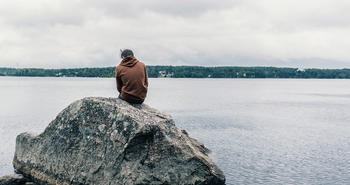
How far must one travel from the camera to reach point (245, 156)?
61.3 feet

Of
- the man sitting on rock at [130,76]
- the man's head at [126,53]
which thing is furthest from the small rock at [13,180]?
the man's head at [126,53]

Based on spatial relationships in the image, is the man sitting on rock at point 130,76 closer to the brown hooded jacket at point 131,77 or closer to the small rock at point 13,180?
the brown hooded jacket at point 131,77

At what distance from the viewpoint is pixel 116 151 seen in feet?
33.7

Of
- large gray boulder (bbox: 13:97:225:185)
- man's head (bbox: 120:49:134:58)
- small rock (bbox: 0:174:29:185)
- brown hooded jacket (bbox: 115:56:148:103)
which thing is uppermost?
man's head (bbox: 120:49:134:58)

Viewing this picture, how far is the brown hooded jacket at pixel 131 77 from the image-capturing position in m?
11.3

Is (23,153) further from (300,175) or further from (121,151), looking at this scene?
(300,175)

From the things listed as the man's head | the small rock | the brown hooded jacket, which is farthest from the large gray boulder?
the man's head

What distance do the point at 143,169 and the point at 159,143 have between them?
35.1 inches

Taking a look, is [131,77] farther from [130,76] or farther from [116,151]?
[116,151]

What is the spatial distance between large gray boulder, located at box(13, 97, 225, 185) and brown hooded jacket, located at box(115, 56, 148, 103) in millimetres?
431

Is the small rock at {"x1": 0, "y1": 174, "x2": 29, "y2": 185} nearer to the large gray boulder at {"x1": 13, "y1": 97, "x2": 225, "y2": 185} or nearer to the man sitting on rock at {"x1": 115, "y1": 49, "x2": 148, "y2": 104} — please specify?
the large gray boulder at {"x1": 13, "y1": 97, "x2": 225, "y2": 185}

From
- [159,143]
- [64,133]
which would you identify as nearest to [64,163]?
[64,133]

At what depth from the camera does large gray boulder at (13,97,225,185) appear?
10.2 meters

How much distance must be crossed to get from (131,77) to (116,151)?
238 centimetres
